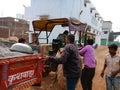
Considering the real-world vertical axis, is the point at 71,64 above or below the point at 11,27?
below

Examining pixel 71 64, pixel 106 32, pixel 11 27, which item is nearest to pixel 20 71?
pixel 71 64

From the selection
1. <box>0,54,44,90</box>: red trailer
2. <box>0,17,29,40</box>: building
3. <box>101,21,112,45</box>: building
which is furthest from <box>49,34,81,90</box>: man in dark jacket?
<box>101,21,112,45</box>: building

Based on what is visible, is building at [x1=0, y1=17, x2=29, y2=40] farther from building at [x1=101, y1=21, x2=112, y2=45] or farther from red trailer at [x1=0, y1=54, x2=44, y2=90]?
building at [x1=101, y1=21, x2=112, y2=45]

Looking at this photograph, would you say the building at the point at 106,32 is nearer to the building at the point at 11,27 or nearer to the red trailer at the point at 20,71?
the building at the point at 11,27

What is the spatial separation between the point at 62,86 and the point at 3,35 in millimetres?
25065

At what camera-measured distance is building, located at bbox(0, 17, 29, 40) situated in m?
30.8

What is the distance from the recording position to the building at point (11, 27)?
1212 inches

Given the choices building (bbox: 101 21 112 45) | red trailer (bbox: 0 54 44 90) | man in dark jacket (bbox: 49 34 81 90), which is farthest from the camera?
building (bbox: 101 21 112 45)

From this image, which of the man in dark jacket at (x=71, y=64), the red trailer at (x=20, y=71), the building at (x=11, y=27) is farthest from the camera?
the building at (x=11, y=27)

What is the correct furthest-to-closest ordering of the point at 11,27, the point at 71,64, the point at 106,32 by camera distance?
the point at 106,32, the point at 11,27, the point at 71,64

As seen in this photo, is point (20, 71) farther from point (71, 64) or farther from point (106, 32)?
point (106, 32)

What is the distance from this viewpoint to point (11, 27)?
105 feet

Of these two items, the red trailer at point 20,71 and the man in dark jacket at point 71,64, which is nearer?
the red trailer at point 20,71

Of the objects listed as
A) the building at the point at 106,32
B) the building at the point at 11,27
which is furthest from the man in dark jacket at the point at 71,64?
the building at the point at 106,32
